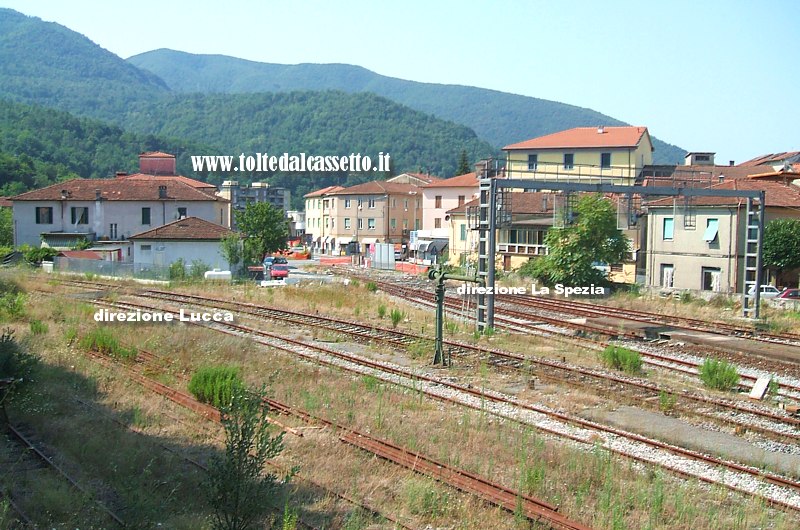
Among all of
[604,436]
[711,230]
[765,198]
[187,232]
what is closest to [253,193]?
[187,232]

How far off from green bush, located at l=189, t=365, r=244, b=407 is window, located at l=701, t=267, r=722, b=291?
26980 mm

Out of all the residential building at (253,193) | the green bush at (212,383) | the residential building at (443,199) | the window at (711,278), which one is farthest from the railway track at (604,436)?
the residential building at (253,193)

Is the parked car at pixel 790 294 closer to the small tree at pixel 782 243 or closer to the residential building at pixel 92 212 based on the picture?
the small tree at pixel 782 243

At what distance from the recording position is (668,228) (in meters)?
35.5

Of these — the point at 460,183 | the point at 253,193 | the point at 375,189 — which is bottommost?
the point at 375,189

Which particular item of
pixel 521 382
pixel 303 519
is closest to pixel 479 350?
pixel 521 382

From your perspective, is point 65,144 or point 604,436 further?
point 65,144

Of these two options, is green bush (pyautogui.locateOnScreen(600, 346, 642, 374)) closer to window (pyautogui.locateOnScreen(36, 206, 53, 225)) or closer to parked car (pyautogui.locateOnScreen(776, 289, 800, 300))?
parked car (pyautogui.locateOnScreen(776, 289, 800, 300))

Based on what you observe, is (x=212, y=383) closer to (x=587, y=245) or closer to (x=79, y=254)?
(x=587, y=245)

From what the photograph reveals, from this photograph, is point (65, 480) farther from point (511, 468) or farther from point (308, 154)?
point (308, 154)

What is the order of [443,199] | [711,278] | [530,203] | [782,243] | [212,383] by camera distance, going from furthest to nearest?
1. [443,199]
2. [530,203]
3. [782,243]
4. [711,278]
5. [212,383]

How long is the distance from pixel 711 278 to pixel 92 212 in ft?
132

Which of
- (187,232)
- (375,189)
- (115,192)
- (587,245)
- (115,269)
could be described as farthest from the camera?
(375,189)

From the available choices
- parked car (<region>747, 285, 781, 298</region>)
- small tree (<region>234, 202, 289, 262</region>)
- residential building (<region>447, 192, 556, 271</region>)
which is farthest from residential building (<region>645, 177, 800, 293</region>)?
small tree (<region>234, 202, 289, 262</region>)
